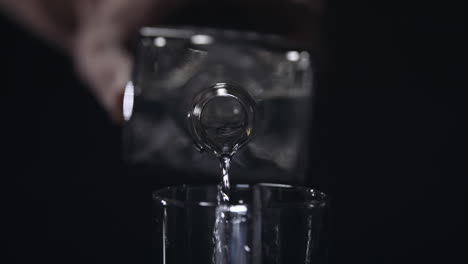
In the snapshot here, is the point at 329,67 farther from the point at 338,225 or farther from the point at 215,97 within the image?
the point at 215,97

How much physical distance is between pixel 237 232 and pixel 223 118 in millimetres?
129

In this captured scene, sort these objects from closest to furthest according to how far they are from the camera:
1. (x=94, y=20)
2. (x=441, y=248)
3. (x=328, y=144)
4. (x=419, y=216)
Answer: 1. (x=94, y=20)
2. (x=441, y=248)
3. (x=419, y=216)
4. (x=328, y=144)

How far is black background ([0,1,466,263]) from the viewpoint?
135cm

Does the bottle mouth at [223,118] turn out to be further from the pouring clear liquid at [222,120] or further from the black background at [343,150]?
the black background at [343,150]

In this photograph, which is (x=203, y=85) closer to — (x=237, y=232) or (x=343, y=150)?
(x=237, y=232)

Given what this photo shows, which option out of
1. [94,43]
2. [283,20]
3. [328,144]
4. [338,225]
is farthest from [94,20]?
[328,144]

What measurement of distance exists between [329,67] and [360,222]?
537mm

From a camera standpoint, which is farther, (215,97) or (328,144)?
(328,144)

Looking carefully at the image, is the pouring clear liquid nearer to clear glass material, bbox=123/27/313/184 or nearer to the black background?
clear glass material, bbox=123/27/313/184

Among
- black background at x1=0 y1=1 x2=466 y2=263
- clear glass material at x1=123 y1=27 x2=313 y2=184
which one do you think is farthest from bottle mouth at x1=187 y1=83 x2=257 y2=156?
black background at x1=0 y1=1 x2=466 y2=263

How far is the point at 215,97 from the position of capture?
0.48 meters

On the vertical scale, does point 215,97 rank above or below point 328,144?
above

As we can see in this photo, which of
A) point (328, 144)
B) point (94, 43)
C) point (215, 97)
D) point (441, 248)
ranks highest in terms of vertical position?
point (94, 43)

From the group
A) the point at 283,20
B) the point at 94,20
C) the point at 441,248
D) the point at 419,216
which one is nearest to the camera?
the point at 283,20
